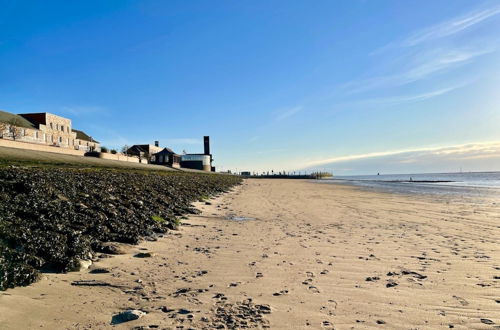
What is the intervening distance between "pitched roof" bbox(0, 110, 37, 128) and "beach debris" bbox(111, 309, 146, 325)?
5986 cm

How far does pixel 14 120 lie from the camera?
5231cm

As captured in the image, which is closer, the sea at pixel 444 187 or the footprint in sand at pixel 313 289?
the footprint in sand at pixel 313 289

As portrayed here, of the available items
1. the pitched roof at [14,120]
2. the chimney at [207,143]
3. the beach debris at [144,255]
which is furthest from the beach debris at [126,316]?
the chimney at [207,143]

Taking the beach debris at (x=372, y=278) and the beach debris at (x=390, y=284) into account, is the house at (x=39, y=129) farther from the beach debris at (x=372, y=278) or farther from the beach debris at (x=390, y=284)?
the beach debris at (x=390, y=284)

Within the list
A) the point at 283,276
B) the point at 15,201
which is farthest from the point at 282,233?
the point at 15,201

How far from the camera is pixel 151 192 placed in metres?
12.3

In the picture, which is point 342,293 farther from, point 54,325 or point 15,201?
point 15,201

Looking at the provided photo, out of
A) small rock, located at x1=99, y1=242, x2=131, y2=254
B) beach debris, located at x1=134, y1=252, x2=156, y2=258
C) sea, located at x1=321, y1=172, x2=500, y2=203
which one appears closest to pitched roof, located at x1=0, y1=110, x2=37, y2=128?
small rock, located at x1=99, y1=242, x2=131, y2=254

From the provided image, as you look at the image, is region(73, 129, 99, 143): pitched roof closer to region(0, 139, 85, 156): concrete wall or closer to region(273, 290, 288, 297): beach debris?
region(0, 139, 85, 156): concrete wall

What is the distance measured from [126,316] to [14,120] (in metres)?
62.5

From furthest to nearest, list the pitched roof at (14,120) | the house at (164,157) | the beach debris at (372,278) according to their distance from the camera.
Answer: the house at (164,157) → the pitched roof at (14,120) → the beach debris at (372,278)

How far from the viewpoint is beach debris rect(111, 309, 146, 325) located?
3557 millimetres

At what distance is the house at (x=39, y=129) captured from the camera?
49.7m

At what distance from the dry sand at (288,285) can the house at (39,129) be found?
53.0m
